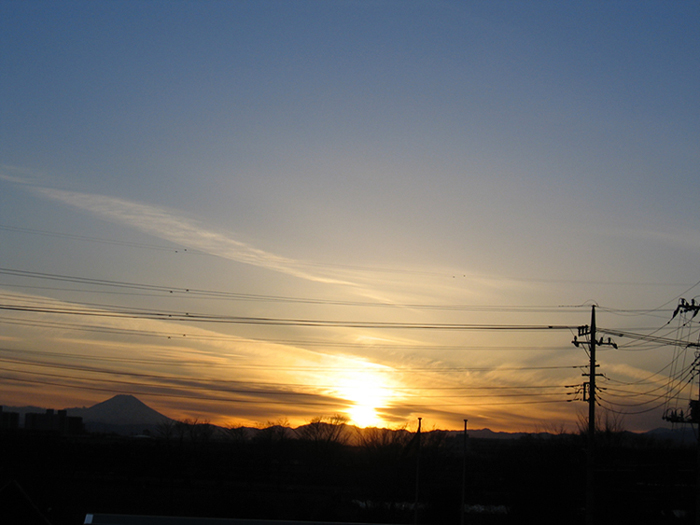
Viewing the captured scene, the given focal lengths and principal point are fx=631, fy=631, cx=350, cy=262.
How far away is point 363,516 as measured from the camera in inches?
2164

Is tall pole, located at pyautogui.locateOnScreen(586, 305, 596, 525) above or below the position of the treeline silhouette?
above

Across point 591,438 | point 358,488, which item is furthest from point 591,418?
point 358,488

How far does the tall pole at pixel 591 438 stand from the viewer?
39956 mm

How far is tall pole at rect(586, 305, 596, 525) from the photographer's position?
3996 centimetres

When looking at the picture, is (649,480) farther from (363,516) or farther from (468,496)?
(363,516)

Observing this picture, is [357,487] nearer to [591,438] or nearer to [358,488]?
[358,488]

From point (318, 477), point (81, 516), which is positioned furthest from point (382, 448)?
point (81, 516)

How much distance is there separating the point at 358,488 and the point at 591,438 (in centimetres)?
3724

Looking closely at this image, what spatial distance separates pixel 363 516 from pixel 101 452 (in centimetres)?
6443

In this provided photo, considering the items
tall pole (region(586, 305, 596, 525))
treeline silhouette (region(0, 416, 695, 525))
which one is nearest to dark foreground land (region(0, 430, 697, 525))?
treeline silhouette (region(0, 416, 695, 525))

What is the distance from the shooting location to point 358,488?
72.2 metres

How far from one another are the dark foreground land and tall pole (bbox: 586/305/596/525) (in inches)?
209

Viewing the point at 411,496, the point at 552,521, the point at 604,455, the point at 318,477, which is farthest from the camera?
the point at 604,455

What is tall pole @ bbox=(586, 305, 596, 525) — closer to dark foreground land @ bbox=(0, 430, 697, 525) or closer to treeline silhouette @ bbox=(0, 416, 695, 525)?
treeline silhouette @ bbox=(0, 416, 695, 525)
